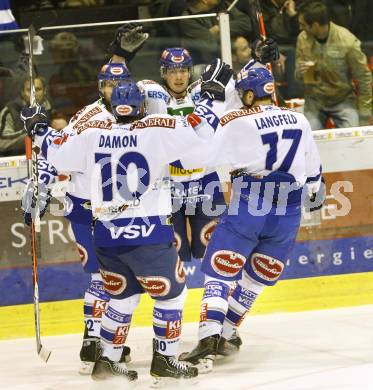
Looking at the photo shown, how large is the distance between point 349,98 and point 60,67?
1.77 meters

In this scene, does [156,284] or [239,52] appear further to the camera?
[239,52]

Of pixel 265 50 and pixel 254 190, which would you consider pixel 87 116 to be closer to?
pixel 254 190

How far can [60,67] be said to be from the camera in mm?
6285

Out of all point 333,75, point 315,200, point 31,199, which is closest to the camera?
point 31,199

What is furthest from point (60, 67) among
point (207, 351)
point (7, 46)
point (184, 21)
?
point (207, 351)

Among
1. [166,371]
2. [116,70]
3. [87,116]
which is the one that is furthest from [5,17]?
[166,371]

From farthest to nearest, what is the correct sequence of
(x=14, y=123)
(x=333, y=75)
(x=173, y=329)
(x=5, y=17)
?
(x=5, y=17) < (x=333, y=75) < (x=14, y=123) < (x=173, y=329)

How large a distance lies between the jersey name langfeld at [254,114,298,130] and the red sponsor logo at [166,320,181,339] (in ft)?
3.24

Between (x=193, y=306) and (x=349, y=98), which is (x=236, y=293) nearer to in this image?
(x=193, y=306)

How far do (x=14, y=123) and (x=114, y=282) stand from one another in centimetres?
174

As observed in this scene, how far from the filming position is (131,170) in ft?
15.3

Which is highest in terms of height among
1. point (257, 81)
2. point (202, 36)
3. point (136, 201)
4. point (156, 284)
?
point (202, 36)

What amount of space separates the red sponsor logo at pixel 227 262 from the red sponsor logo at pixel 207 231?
0.61 metres

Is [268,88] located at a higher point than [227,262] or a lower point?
higher
